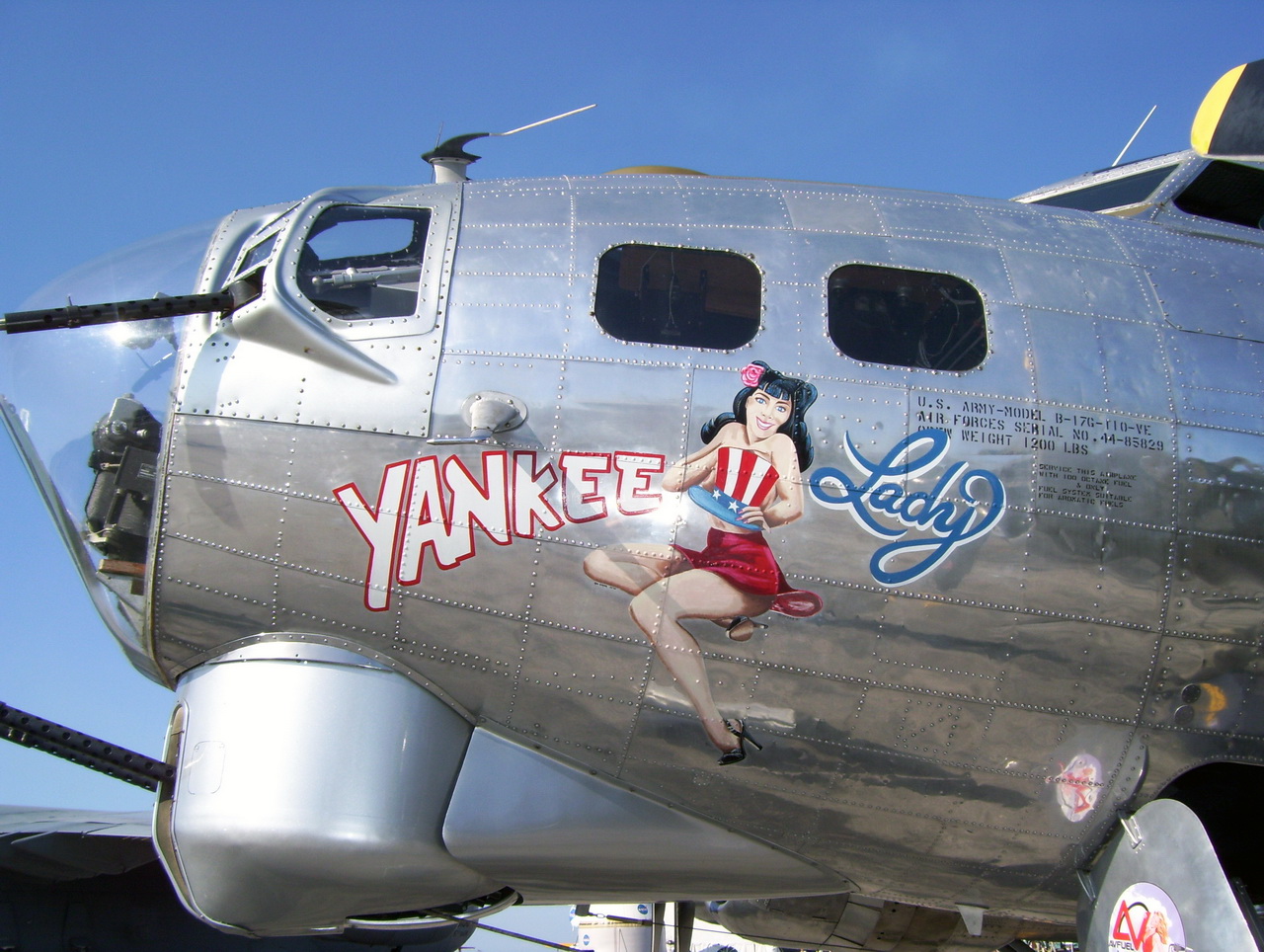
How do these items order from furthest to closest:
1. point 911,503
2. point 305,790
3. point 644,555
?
point 911,503, point 644,555, point 305,790

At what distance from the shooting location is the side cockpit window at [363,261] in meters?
6.14

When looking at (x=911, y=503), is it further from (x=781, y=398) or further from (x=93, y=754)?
(x=93, y=754)

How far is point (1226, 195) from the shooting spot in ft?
25.7

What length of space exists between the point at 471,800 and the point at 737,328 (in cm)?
289

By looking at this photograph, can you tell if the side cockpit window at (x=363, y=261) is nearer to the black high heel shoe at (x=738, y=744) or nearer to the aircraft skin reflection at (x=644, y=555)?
the aircraft skin reflection at (x=644, y=555)

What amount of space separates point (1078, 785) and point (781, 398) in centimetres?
276

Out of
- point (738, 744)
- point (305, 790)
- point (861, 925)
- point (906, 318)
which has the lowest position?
point (861, 925)

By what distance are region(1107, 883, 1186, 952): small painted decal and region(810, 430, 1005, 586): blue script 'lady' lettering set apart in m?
2.13

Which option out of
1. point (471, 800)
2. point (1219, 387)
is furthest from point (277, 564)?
point (1219, 387)

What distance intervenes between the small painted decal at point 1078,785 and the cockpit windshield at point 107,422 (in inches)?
203

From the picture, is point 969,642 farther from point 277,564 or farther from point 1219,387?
point 277,564

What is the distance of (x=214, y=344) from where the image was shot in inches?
237

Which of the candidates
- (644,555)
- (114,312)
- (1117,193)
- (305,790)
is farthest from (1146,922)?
(114,312)

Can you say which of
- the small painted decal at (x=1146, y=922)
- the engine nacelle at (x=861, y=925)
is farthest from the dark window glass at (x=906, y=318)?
the engine nacelle at (x=861, y=925)
